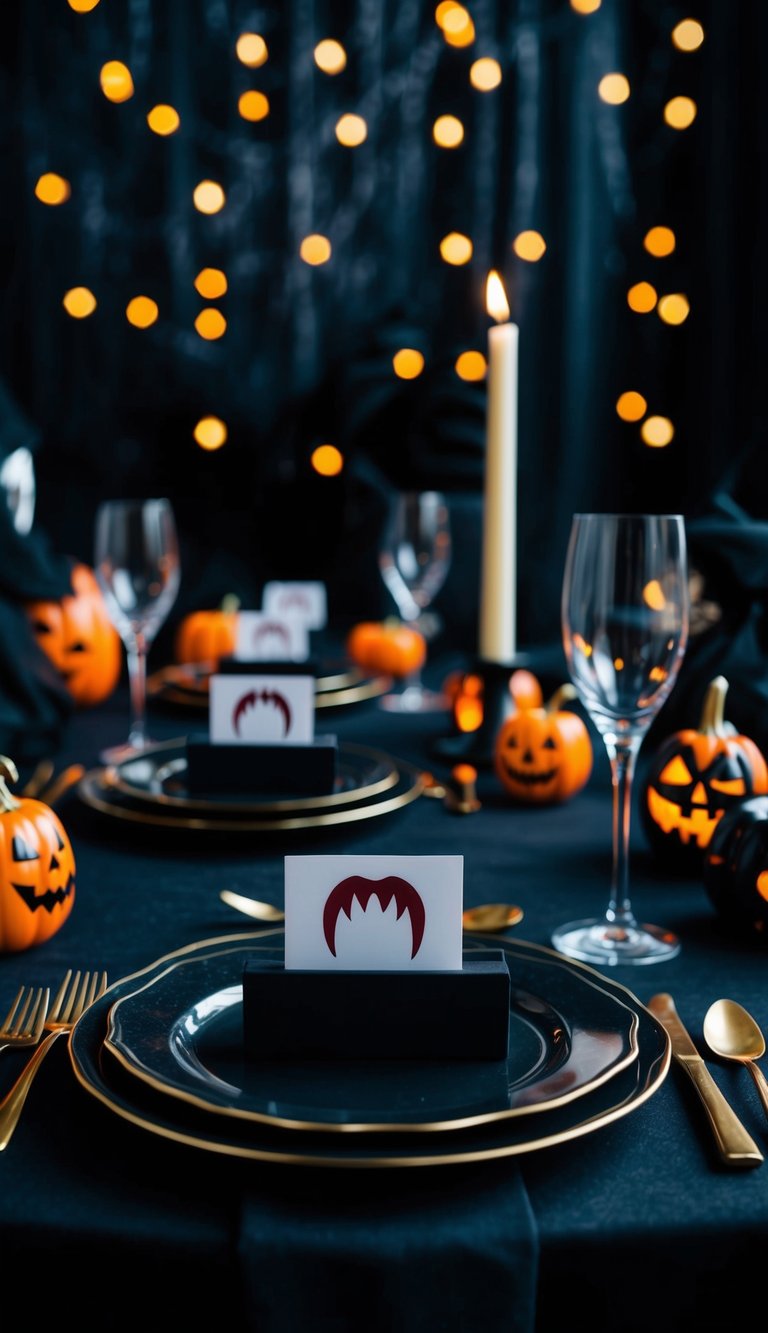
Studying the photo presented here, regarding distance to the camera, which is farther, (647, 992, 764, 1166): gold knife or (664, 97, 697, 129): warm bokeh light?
(664, 97, 697, 129): warm bokeh light

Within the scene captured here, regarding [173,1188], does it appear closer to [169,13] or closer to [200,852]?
[200,852]

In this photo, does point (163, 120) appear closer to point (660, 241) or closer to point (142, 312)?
point (142, 312)

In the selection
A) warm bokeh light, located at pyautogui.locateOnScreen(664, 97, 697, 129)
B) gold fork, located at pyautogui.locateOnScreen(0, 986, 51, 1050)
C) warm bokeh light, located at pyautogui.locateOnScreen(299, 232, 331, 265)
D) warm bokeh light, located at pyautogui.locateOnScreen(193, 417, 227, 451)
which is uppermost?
warm bokeh light, located at pyautogui.locateOnScreen(664, 97, 697, 129)

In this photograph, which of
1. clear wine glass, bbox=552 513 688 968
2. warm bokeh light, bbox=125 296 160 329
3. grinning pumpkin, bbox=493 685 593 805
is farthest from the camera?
warm bokeh light, bbox=125 296 160 329

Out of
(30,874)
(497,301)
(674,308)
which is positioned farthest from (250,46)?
(30,874)

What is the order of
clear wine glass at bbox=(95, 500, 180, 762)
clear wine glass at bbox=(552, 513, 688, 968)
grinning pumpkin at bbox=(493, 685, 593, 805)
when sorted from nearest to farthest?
1. clear wine glass at bbox=(552, 513, 688, 968)
2. grinning pumpkin at bbox=(493, 685, 593, 805)
3. clear wine glass at bbox=(95, 500, 180, 762)

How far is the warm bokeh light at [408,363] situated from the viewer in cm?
217

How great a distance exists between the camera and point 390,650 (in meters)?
1.85

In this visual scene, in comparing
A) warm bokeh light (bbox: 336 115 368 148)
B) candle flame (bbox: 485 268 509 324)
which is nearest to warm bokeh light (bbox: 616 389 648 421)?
warm bokeh light (bbox: 336 115 368 148)

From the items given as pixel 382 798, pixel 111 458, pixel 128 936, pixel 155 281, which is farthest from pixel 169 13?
pixel 128 936

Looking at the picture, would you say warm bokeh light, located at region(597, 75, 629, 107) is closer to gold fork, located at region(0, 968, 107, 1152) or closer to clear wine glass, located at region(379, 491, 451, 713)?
clear wine glass, located at region(379, 491, 451, 713)

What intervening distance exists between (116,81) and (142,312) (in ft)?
1.22

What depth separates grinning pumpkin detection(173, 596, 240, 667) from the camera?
190 cm

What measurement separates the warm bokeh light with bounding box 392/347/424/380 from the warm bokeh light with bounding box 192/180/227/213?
41 cm
